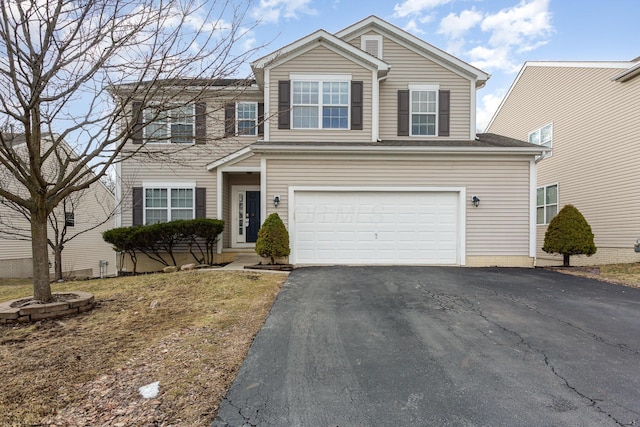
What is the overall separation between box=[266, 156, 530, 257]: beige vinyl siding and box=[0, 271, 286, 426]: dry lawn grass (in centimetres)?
440

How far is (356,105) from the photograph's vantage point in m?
10.6

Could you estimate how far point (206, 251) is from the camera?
11.6 metres

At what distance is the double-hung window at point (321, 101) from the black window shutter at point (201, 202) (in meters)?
3.93

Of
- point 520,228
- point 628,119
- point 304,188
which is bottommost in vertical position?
point 520,228

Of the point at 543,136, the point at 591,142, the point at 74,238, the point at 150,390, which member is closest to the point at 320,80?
the point at 150,390

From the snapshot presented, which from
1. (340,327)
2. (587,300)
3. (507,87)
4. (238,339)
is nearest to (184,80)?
(238,339)

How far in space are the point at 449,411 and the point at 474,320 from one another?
254 centimetres

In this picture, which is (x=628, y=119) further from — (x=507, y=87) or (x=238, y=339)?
(x=238, y=339)

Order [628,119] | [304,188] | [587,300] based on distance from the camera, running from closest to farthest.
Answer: [587,300]
[304,188]
[628,119]

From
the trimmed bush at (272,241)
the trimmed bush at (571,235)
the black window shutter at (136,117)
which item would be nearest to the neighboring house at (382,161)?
the trimmed bush at (571,235)

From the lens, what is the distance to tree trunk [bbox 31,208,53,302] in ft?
17.5

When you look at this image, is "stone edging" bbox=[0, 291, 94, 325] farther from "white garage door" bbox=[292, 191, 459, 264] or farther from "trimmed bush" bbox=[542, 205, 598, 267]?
"trimmed bush" bbox=[542, 205, 598, 267]

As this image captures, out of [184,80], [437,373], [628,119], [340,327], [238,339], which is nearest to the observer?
[437,373]

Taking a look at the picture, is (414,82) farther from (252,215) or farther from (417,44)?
(252,215)
